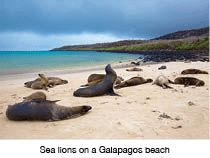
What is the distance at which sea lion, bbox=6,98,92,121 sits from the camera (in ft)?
12.5

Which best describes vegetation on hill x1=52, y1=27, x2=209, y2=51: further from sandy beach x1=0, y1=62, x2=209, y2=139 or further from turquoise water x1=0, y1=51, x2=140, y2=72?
sandy beach x1=0, y1=62, x2=209, y2=139

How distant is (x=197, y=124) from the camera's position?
3271 millimetres

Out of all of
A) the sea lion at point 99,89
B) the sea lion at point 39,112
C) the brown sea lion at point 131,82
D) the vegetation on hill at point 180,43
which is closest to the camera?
the sea lion at point 39,112

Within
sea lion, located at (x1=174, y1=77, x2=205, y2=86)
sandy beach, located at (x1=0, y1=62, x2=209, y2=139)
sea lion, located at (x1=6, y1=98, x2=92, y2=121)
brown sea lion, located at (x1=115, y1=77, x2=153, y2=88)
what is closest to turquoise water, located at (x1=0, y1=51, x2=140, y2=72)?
brown sea lion, located at (x1=115, y1=77, x2=153, y2=88)

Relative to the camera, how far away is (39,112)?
382cm

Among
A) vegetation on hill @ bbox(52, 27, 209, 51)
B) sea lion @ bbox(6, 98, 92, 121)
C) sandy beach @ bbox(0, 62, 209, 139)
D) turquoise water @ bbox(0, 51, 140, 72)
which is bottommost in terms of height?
sandy beach @ bbox(0, 62, 209, 139)

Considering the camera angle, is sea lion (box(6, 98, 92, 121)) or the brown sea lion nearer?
sea lion (box(6, 98, 92, 121))

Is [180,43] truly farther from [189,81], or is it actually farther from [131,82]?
[131,82]

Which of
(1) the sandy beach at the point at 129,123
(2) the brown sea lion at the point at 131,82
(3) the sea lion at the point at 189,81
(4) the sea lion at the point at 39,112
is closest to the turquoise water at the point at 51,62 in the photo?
(2) the brown sea lion at the point at 131,82

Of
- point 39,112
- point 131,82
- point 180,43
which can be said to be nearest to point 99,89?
point 131,82

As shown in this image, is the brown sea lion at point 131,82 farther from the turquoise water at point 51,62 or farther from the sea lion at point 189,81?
the turquoise water at point 51,62

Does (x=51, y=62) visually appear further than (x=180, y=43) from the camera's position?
No

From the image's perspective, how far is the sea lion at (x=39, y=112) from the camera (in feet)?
12.5
